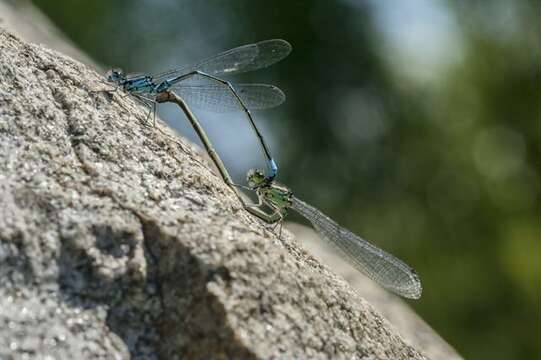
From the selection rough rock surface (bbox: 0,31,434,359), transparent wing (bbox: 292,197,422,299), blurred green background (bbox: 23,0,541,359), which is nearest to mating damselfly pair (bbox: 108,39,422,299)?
transparent wing (bbox: 292,197,422,299)

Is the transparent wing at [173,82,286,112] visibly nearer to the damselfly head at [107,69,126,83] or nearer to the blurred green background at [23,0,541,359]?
the damselfly head at [107,69,126,83]

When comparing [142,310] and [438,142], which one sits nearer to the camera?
[142,310]

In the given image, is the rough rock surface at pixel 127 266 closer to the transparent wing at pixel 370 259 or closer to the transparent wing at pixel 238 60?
the transparent wing at pixel 370 259

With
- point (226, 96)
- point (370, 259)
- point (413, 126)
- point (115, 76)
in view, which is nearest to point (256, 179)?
point (226, 96)

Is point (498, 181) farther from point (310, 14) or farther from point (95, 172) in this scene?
point (95, 172)

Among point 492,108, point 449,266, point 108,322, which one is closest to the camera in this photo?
point 108,322

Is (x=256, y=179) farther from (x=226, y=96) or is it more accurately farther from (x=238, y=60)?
(x=238, y=60)

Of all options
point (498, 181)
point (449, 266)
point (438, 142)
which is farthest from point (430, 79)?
point (449, 266)
